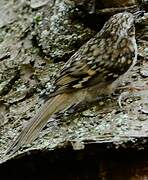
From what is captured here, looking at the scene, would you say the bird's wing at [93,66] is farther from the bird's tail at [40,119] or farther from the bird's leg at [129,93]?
the bird's leg at [129,93]

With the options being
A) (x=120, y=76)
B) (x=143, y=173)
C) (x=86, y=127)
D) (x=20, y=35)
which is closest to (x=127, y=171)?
(x=143, y=173)

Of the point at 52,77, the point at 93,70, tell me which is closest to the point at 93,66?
the point at 93,70

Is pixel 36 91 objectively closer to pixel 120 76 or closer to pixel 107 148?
pixel 120 76

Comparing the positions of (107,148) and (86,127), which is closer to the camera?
(107,148)

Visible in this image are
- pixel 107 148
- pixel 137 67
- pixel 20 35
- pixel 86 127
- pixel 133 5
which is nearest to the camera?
pixel 107 148

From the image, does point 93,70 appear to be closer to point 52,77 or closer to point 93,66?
point 93,66

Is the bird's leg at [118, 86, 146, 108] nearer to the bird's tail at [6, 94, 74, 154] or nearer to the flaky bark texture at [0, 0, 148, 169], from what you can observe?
the flaky bark texture at [0, 0, 148, 169]

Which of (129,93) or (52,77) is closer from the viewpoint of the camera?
(129,93)
